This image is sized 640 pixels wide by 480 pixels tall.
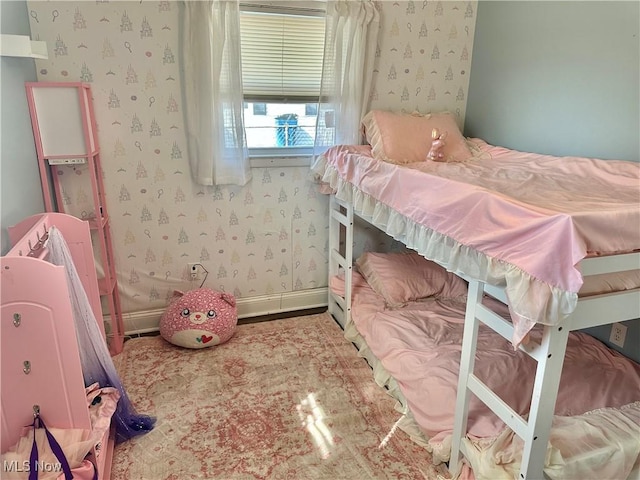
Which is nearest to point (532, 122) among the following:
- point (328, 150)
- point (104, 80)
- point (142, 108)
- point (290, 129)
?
point (328, 150)

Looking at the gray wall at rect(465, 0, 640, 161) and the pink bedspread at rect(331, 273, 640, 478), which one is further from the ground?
the gray wall at rect(465, 0, 640, 161)

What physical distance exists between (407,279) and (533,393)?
1.31 metres

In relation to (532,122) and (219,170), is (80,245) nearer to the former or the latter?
(219,170)

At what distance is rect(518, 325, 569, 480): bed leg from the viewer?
1.20m

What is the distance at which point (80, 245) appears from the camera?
1.97 m

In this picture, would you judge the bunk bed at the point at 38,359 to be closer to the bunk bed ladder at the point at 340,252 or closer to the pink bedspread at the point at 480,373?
the pink bedspread at the point at 480,373

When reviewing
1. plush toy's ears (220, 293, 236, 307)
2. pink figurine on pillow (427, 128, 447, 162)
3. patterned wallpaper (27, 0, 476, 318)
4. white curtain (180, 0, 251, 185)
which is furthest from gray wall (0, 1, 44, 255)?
pink figurine on pillow (427, 128, 447, 162)

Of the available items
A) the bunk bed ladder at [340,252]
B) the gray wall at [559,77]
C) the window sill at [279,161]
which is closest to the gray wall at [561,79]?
the gray wall at [559,77]

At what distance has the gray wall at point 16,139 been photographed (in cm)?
168

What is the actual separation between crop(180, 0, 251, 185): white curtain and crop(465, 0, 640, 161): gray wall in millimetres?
1576

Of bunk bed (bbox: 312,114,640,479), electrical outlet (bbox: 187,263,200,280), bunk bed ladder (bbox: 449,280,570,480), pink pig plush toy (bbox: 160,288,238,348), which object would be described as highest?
bunk bed (bbox: 312,114,640,479)

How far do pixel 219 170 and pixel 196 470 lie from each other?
156 centimetres

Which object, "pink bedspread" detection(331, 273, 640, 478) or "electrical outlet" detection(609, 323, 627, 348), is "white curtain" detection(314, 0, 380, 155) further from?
"electrical outlet" detection(609, 323, 627, 348)

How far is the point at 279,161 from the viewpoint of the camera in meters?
2.71
